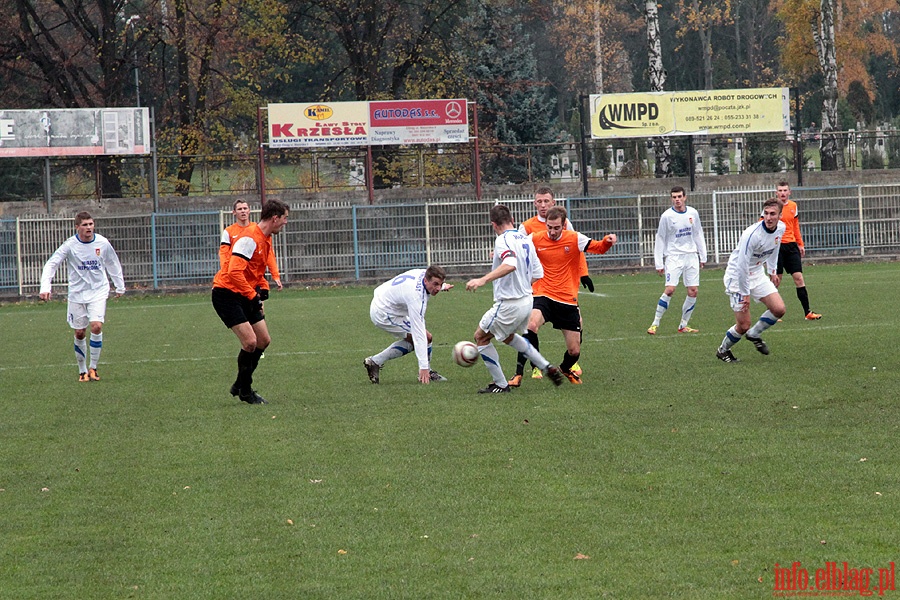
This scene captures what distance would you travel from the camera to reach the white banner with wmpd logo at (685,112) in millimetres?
33344

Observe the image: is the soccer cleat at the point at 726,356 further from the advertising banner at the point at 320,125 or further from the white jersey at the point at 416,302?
the advertising banner at the point at 320,125

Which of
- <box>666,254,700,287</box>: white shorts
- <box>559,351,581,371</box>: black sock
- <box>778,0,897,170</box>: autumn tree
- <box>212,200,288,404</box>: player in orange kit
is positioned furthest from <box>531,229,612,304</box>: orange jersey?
<box>778,0,897,170</box>: autumn tree

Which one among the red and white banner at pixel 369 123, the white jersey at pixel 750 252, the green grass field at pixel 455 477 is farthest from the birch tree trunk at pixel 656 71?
the white jersey at pixel 750 252

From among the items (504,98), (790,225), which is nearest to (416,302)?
(790,225)

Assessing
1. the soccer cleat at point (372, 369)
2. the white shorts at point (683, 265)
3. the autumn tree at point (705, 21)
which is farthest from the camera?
the autumn tree at point (705, 21)

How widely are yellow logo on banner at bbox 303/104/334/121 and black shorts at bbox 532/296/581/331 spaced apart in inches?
839

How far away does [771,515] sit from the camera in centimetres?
622

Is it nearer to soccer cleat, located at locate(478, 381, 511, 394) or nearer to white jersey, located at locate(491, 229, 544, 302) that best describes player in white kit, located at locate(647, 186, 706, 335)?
soccer cleat, located at locate(478, 381, 511, 394)

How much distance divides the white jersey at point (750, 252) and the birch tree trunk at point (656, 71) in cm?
2421

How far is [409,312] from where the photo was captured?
440 inches

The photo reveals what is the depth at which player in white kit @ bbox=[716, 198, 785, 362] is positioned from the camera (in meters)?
12.4

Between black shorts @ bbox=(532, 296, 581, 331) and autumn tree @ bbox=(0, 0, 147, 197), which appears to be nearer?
black shorts @ bbox=(532, 296, 581, 331)

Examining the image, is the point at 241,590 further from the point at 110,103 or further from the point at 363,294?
the point at 110,103

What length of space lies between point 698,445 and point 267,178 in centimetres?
3182
